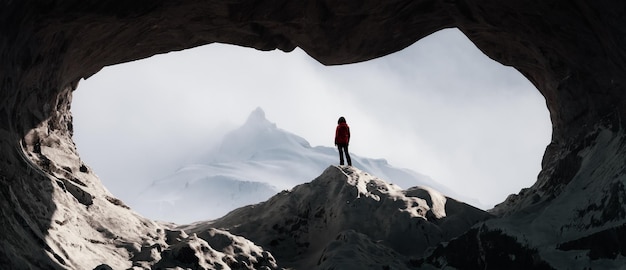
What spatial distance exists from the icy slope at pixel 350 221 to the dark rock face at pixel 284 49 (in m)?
1.75

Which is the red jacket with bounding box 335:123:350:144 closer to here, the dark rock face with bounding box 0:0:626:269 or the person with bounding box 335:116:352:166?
the person with bounding box 335:116:352:166

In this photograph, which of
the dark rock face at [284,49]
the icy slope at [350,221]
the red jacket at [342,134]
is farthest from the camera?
the red jacket at [342,134]

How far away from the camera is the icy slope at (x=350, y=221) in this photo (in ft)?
38.9

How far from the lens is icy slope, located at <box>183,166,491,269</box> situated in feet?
38.9

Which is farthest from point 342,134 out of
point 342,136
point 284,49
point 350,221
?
point 350,221

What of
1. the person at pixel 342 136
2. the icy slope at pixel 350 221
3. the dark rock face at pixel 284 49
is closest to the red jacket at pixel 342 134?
the person at pixel 342 136

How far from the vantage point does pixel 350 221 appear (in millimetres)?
13102

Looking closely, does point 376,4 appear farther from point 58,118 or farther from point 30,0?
point 58,118

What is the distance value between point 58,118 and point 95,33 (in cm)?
347

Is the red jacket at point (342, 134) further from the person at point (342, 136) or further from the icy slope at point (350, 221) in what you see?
the icy slope at point (350, 221)

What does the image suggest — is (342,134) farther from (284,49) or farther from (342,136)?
(284,49)

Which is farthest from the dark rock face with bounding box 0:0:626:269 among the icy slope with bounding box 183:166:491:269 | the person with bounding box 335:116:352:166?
the person with bounding box 335:116:352:166

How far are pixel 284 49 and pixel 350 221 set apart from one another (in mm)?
4046

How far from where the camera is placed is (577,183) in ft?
35.1
